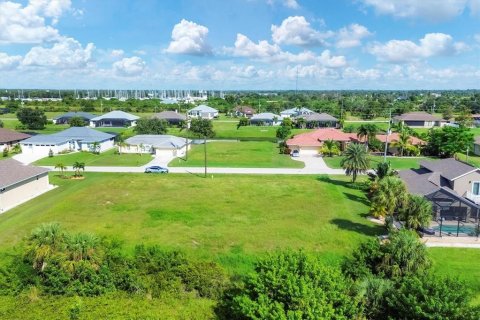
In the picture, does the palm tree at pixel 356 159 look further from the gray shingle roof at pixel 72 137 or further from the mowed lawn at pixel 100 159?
the gray shingle roof at pixel 72 137

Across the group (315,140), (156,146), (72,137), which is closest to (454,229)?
(315,140)

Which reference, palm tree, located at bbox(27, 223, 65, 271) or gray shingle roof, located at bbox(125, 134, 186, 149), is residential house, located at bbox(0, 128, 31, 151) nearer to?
gray shingle roof, located at bbox(125, 134, 186, 149)

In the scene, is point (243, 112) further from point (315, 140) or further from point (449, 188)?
point (449, 188)

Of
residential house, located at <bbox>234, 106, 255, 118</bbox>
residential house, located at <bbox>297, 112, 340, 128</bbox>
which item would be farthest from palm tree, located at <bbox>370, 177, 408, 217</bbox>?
residential house, located at <bbox>234, 106, 255, 118</bbox>

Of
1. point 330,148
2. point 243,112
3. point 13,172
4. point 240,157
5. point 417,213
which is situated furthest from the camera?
point 243,112

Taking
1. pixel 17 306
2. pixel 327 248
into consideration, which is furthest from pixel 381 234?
pixel 17 306

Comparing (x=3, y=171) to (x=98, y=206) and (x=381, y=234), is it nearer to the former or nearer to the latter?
(x=98, y=206)
